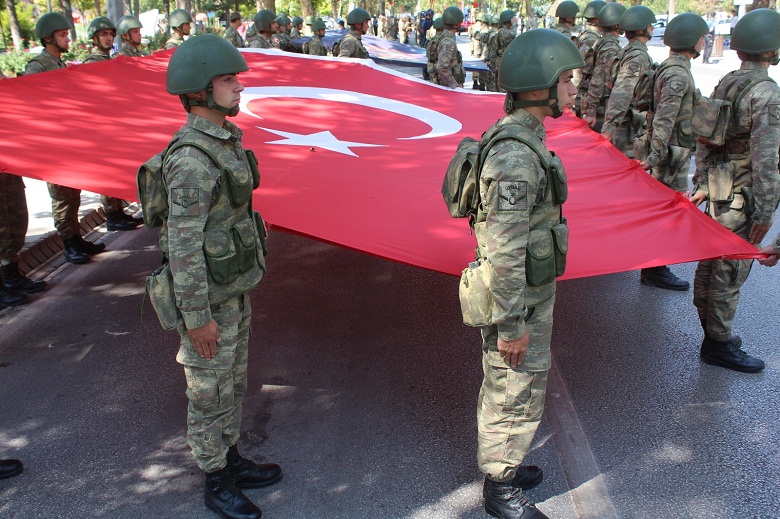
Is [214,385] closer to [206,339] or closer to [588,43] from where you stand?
[206,339]

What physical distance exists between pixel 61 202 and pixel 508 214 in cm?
453

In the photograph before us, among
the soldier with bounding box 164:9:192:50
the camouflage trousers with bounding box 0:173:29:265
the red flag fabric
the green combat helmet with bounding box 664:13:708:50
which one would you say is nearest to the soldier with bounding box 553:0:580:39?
the red flag fabric

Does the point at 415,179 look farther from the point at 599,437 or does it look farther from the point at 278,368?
the point at 599,437

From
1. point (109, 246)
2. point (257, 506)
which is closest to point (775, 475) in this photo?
point (257, 506)

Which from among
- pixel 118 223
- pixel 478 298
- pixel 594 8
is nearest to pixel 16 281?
pixel 118 223

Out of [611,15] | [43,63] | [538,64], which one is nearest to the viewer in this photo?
[538,64]

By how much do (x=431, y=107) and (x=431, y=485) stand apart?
3.54 metres

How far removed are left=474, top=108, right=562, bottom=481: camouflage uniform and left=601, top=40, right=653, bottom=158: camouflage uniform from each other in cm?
396

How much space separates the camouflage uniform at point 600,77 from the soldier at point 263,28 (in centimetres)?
581

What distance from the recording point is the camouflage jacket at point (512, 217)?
2424mm

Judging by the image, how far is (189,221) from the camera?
250 centimetres

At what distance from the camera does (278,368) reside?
13.8 feet

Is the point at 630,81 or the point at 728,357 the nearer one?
the point at 728,357

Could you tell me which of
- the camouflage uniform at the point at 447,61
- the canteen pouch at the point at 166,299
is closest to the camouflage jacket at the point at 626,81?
the canteen pouch at the point at 166,299
